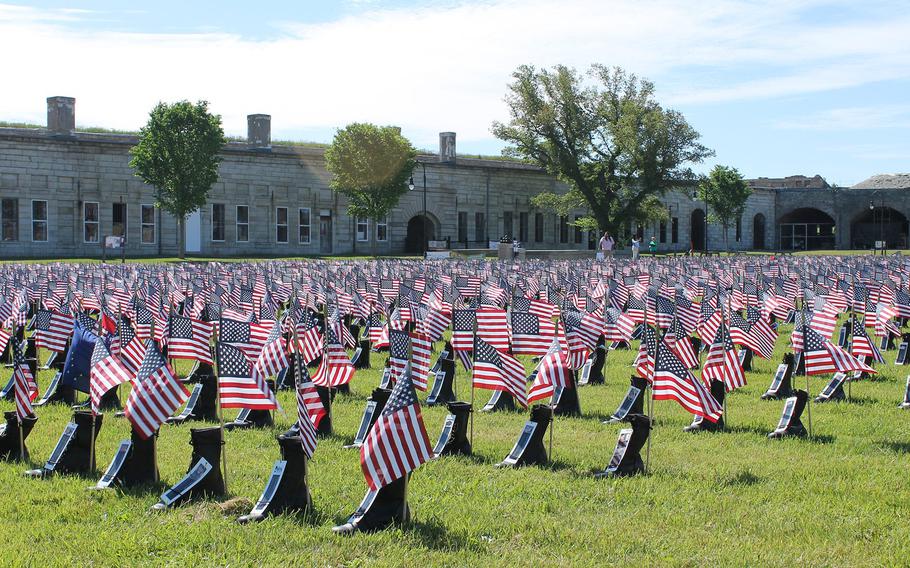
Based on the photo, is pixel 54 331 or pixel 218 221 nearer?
pixel 54 331

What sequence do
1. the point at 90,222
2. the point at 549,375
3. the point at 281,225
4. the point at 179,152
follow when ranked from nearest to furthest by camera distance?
the point at 549,375 → the point at 179,152 → the point at 90,222 → the point at 281,225

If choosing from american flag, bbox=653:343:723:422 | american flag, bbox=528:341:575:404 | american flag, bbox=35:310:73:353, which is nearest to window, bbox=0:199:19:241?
american flag, bbox=35:310:73:353

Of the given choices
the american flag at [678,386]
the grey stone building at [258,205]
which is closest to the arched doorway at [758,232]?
the grey stone building at [258,205]

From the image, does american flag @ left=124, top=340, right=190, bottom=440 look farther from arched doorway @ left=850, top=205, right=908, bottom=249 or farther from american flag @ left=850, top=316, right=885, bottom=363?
arched doorway @ left=850, top=205, right=908, bottom=249

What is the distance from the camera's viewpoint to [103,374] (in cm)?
871

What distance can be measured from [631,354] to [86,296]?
33.2 ft

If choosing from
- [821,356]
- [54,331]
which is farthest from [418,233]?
[821,356]

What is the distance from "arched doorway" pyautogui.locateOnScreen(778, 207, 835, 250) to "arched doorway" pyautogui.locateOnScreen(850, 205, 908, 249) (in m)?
1.99

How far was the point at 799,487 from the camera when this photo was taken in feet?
25.2

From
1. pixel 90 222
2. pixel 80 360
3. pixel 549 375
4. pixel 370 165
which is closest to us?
pixel 549 375

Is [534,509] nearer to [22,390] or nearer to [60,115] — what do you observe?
[22,390]

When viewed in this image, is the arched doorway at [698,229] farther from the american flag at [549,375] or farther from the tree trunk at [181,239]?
the american flag at [549,375]

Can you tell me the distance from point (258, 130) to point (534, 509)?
5374 centimetres

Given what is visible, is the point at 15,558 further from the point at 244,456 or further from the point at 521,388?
the point at 521,388
